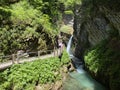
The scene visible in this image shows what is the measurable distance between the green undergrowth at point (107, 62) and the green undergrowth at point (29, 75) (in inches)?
163

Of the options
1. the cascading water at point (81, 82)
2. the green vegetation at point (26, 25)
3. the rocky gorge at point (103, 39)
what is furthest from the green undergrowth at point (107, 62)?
the green vegetation at point (26, 25)

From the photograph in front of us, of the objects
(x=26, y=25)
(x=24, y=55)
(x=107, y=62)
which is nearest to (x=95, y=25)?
(x=107, y=62)

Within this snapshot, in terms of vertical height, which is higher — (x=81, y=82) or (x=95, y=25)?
(x=95, y=25)

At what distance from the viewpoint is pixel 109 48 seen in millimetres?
21234

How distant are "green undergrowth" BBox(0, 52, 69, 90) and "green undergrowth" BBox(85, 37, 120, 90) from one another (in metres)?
4.14

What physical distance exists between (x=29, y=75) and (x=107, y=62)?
25.2 ft

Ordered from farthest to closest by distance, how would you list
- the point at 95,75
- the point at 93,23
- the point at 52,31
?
1. the point at 93,23
2. the point at 95,75
3. the point at 52,31

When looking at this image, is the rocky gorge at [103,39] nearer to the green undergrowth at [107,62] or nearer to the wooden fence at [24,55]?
the green undergrowth at [107,62]

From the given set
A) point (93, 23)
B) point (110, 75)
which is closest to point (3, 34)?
point (110, 75)

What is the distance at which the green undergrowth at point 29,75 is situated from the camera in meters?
13.5

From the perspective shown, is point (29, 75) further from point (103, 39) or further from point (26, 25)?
point (103, 39)

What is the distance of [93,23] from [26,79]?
1655 cm

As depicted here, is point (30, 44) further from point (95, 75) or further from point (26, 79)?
point (95, 75)

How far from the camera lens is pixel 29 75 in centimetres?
1416
